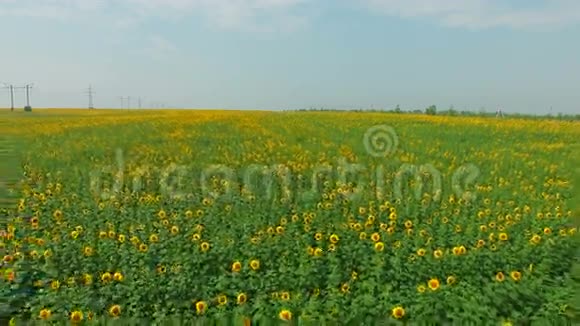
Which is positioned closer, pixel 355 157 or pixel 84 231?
pixel 84 231

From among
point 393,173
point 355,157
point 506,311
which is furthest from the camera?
point 355,157

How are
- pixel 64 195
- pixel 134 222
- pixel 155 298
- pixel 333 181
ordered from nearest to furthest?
pixel 155 298, pixel 134 222, pixel 64 195, pixel 333 181

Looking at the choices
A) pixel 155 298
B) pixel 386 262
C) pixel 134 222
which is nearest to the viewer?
pixel 155 298

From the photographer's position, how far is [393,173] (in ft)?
28.8

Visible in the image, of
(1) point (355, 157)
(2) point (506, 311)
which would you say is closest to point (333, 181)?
(1) point (355, 157)

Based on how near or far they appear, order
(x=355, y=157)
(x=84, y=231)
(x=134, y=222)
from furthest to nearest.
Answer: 1. (x=355, y=157)
2. (x=134, y=222)
3. (x=84, y=231)

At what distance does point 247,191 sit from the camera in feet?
21.1

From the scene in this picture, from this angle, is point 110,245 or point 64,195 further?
point 64,195

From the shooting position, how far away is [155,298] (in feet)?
10.9

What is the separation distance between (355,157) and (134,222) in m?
6.92

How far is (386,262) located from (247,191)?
3.03m

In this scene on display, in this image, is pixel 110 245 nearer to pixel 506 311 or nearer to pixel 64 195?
pixel 64 195

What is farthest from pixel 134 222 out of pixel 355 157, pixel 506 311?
pixel 355 157

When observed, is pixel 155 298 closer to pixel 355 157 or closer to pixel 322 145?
pixel 355 157
